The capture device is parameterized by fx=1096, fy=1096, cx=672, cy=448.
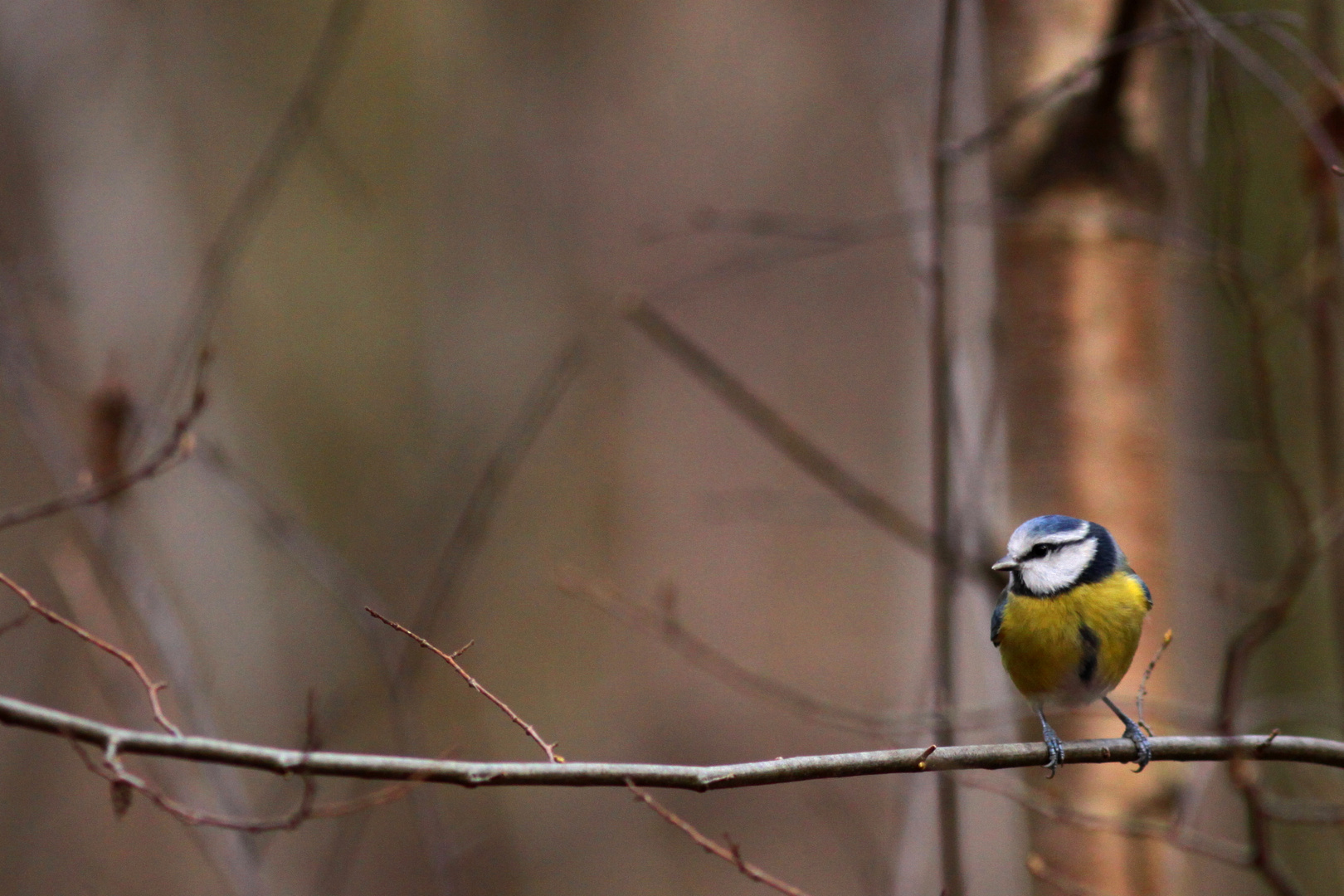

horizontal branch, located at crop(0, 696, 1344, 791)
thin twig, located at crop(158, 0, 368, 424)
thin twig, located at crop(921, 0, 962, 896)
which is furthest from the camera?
thin twig, located at crop(158, 0, 368, 424)

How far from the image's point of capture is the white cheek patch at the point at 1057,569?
1.57 m

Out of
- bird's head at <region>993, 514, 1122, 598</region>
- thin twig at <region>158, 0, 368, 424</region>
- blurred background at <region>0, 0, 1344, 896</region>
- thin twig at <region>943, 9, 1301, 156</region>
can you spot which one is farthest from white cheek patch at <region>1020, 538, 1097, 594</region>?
thin twig at <region>158, 0, 368, 424</region>

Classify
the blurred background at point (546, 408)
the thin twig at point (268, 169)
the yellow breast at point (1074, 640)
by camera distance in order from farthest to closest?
the blurred background at point (546, 408), the thin twig at point (268, 169), the yellow breast at point (1074, 640)

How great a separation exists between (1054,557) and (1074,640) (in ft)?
0.40

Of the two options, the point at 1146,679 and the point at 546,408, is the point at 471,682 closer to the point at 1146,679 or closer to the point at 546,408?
the point at 1146,679

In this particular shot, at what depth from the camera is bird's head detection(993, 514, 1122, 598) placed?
155 cm

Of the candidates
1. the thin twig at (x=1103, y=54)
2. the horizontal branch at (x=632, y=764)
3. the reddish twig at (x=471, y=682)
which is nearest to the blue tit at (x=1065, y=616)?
the horizontal branch at (x=632, y=764)

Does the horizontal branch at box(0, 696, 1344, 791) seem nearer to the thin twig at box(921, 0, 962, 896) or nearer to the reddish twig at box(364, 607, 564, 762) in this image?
the reddish twig at box(364, 607, 564, 762)

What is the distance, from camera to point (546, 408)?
9.48ft

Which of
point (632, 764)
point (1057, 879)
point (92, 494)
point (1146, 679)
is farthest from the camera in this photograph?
point (1057, 879)

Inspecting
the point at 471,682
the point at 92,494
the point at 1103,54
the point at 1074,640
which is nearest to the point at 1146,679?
the point at 1074,640

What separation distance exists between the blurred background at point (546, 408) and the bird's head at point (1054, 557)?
1.09 m

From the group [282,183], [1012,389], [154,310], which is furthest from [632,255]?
[1012,389]

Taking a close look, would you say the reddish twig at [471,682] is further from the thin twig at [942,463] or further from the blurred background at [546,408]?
the blurred background at [546,408]
